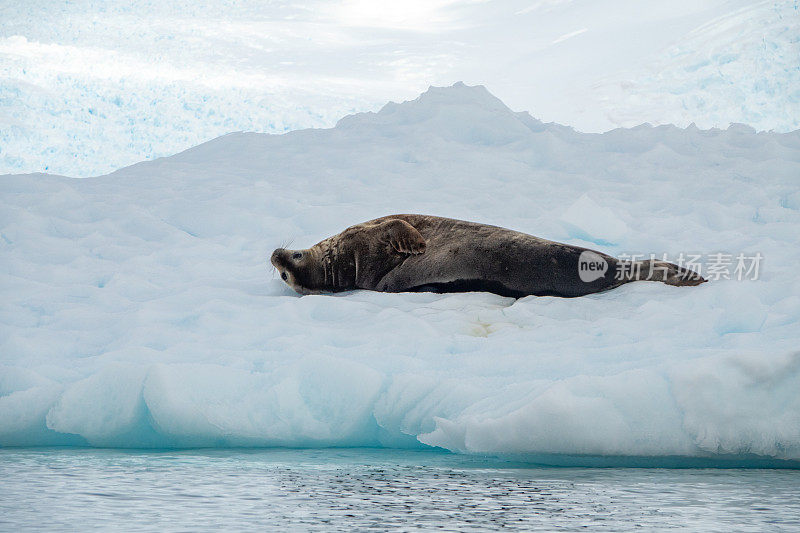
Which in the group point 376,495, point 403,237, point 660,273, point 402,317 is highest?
point 403,237

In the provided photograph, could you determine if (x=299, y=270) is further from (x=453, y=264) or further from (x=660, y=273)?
(x=660, y=273)

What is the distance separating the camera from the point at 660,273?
15.4 feet

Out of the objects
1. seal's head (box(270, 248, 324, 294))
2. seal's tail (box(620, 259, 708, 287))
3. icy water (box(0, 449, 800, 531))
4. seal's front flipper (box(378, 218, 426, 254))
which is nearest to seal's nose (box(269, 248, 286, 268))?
seal's head (box(270, 248, 324, 294))

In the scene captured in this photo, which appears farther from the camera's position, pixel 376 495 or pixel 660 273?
pixel 660 273

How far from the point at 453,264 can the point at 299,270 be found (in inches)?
42.9

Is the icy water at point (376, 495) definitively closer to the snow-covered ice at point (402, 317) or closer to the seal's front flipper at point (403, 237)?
the snow-covered ice at point (402, 317)

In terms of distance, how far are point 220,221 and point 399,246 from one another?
227 cm

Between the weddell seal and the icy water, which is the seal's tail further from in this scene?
the icy water

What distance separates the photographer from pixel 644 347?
127 inches

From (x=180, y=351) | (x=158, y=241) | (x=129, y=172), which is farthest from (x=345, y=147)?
(x=180, y=351)

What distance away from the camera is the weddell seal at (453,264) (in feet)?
15.4

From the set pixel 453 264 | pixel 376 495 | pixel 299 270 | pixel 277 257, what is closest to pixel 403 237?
pixel 453 264

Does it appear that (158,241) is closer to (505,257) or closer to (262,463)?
(505,257)

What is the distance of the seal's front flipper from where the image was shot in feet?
17.6
